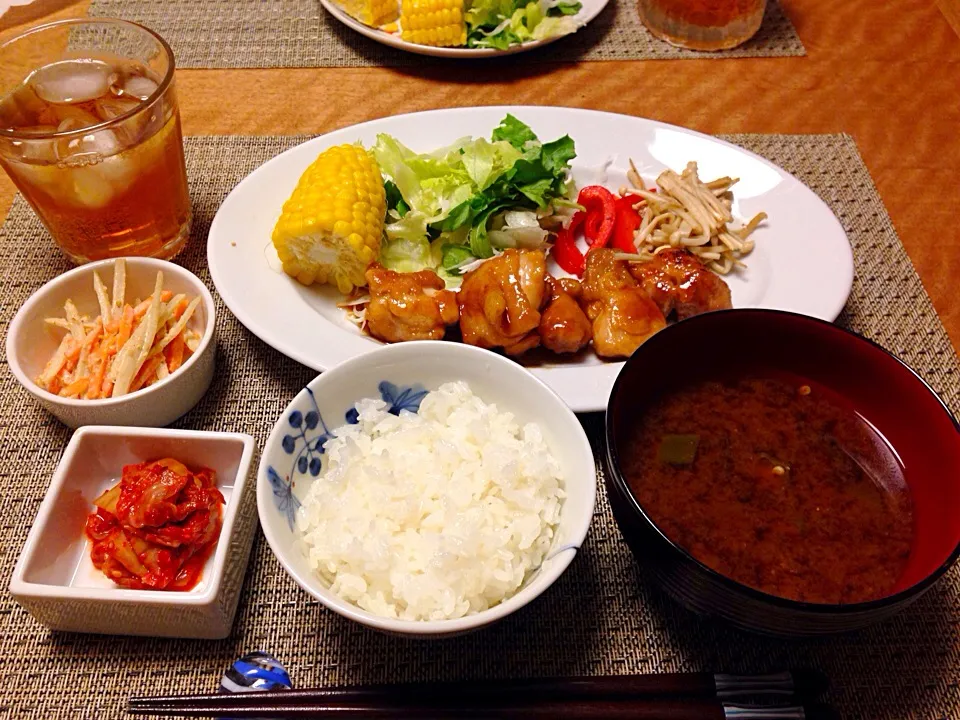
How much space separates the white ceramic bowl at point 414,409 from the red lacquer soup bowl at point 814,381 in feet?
0.32

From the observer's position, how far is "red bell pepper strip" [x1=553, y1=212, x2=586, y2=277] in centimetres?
237

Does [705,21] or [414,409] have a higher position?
[705,21]

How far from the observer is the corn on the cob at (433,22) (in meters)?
2.87

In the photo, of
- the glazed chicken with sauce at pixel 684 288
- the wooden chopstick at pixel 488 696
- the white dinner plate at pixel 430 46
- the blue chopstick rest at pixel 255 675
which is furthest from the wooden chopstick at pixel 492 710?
the white dinner plate at pixel 430 46

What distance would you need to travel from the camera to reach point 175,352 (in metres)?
1.91

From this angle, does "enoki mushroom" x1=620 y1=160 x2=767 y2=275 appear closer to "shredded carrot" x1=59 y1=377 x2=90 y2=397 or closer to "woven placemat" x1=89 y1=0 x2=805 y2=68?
"woven placemat" x1=89 y1=0 x2=805 y2=68

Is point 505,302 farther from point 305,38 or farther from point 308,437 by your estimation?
point 305,38

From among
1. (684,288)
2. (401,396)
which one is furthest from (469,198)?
(401,396)

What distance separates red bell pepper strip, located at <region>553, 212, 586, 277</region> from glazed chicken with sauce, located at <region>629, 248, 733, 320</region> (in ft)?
0.85

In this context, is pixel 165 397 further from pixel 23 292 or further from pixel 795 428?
pixel 795 428

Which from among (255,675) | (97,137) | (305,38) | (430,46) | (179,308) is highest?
(97,137)

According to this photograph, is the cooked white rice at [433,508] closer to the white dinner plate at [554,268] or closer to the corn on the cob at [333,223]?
the white dinner plate at [554,268]

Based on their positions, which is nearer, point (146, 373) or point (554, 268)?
point (146, 373)

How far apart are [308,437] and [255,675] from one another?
0.49 m
